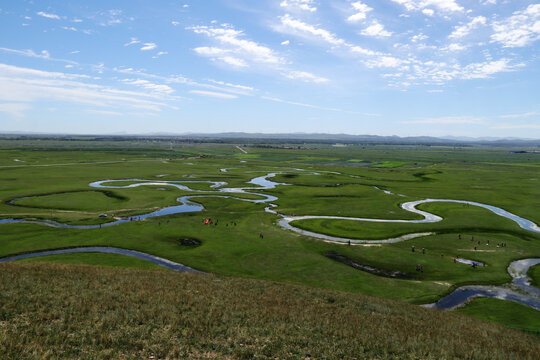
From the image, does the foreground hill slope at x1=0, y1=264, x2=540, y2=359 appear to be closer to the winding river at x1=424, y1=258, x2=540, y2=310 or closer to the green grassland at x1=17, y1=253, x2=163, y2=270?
the winding river at x1=424, y1=258, x2=540, y2=310

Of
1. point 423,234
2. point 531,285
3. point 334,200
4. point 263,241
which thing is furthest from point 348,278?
point 334,200

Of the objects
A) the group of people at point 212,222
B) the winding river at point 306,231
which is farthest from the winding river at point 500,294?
the group of people at point 212,222

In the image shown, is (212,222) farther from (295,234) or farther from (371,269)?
(371,269)

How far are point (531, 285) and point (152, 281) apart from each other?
157 feet

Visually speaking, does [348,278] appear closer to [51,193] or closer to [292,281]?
[292,281]

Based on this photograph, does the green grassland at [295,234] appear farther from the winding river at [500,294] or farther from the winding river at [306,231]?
the winding river at [306,231]

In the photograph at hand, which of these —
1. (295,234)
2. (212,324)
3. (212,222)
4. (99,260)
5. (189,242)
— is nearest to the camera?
(212,324)

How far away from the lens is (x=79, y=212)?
75000 mm

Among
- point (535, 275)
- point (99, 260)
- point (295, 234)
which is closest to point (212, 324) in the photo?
point (99, 260)

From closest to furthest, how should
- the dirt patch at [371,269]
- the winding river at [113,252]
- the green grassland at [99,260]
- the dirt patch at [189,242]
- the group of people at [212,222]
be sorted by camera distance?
1. the dirt patch at [371,269]
2. the green grassland at [99,260]
3. the winding river at [113,252]
4. the dirt patch at [189,242]
5. the group of people at [212,222]

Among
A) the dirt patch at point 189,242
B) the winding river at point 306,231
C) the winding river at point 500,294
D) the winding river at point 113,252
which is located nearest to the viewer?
the winding river at point 500,294

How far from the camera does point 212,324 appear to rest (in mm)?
22172

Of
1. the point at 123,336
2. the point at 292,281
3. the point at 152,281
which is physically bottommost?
the point at 292,281

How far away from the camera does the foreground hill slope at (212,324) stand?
18.1 metres
